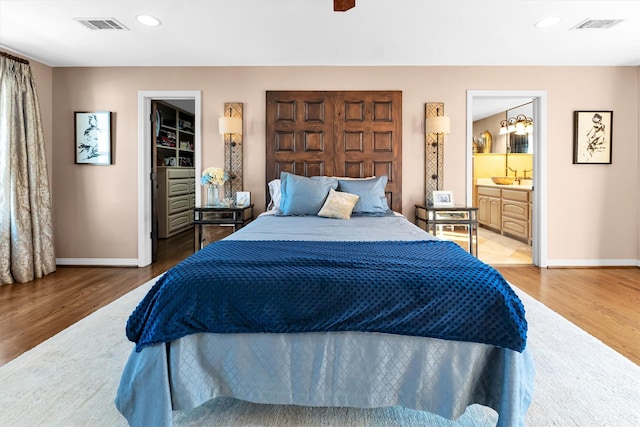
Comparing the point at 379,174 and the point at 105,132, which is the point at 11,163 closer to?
the point at 105,132

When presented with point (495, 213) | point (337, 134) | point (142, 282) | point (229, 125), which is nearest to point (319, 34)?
point (337, 134)

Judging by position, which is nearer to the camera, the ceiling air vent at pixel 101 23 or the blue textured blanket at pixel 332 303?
the blue textured blanket at pixel 332 303

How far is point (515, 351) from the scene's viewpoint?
150cm

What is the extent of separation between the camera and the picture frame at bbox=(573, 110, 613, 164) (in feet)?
15.2

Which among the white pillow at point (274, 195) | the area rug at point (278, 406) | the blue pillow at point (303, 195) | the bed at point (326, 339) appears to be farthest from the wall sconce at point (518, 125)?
the bed at point (326, 339)

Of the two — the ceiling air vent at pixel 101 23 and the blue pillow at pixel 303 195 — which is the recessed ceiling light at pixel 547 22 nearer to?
the blue pillow at pixel 303 195

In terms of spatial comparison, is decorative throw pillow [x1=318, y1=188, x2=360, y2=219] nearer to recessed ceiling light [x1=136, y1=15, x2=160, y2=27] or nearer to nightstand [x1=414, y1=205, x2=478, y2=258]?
nightstand [x1=414, y1=205, x2=478, y2=258]

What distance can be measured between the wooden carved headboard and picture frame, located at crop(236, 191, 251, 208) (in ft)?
1.09

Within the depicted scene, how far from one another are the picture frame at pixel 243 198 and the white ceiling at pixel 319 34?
150cm

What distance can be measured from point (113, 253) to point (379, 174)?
335cm

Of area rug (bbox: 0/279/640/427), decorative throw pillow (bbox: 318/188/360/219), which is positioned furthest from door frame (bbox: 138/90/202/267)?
area rug (bbox: 0/279/640/427)

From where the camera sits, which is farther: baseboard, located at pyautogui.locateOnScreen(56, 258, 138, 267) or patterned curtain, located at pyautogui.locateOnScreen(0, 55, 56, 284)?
baseboard, located at pyautogui.locateOnScreen(56, 258, 138, 267)

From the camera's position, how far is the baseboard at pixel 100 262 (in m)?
4.80

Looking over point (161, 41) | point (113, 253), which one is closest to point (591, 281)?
point (161, 41)
